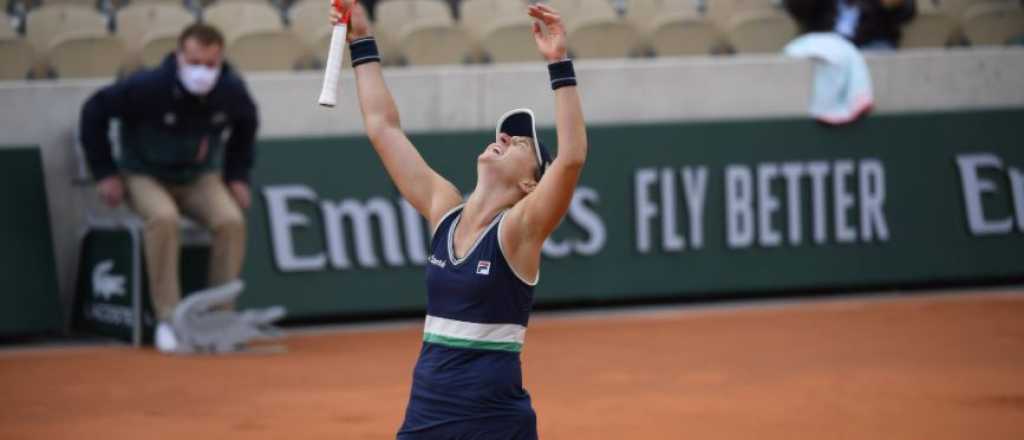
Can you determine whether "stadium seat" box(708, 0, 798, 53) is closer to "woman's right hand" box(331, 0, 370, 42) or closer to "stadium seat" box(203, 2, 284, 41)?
"stadium seat" box(203, 2, 284, 41)

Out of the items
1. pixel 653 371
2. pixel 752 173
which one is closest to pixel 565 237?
pixel 752 173

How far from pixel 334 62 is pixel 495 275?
850 millimetres

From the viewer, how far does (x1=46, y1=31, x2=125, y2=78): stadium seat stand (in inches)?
467

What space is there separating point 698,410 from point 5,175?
4.99 metres

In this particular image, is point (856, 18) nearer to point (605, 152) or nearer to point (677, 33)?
point (677, 33)

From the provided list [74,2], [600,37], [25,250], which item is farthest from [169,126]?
[600,37]

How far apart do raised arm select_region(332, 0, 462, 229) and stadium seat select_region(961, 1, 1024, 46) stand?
10259 millimetres

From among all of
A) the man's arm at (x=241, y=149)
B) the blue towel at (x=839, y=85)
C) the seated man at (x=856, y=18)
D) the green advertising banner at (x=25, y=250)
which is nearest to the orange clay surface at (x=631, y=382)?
the green advertising banner at (x=25, y=250)

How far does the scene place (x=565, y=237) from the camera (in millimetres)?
12234

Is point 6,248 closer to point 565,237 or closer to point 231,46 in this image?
point 231,46

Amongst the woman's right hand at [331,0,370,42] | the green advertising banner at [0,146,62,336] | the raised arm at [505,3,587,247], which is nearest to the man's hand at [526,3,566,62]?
the raised arm at [505,3,587,247]

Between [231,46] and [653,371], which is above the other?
[231,46]

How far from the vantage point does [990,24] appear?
14.7 m

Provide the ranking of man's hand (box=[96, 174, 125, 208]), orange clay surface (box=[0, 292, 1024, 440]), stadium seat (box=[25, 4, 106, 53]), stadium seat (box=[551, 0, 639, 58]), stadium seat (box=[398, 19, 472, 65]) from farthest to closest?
stadium seat (box=[551, 0, 639, 58]), stadium seat (box=[398, 19, 472, 65]), stadium seat (box=[25, 4, 106, 53]), man's hand (box=[96, 174, 125, 208]), orange clay surface (box=[0, 292, 1024, 440])
